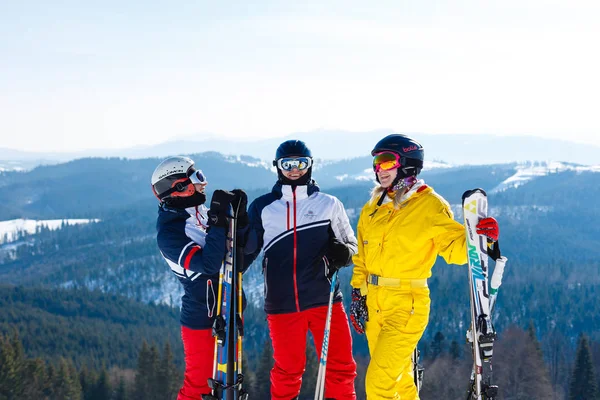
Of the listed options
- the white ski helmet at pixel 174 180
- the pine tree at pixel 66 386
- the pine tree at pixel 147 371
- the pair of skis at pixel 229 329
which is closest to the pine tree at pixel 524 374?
the pine tree at pixel 147 371

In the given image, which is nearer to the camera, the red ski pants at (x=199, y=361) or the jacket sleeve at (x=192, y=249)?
the jacket sleeve at (x=192, y=249)

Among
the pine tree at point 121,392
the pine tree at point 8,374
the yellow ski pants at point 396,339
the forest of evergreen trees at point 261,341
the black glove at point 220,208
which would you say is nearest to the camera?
the yellow ski pants at point 396,339

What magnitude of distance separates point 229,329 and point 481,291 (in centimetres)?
250

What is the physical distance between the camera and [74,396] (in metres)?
51.2

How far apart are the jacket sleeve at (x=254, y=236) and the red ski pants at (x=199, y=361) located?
836mm

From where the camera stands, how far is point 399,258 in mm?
5230

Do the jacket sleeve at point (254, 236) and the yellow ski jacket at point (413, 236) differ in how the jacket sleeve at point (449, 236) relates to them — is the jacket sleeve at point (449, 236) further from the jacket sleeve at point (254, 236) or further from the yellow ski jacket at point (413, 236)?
the jacket sleeve at point (254, 236)

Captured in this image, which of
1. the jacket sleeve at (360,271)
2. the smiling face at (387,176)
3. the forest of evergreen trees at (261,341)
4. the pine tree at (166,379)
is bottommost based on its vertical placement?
the forest of evergreen trees at (261,341)

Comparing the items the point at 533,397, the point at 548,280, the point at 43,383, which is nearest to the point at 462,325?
the point at 548,280

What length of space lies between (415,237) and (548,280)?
155122mm

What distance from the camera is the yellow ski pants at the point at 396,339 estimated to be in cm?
507

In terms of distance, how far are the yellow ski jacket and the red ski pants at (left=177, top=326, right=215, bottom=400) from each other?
1.83 meters

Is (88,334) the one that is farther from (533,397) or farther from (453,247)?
(453,247)

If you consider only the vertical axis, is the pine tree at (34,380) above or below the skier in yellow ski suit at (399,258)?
below
